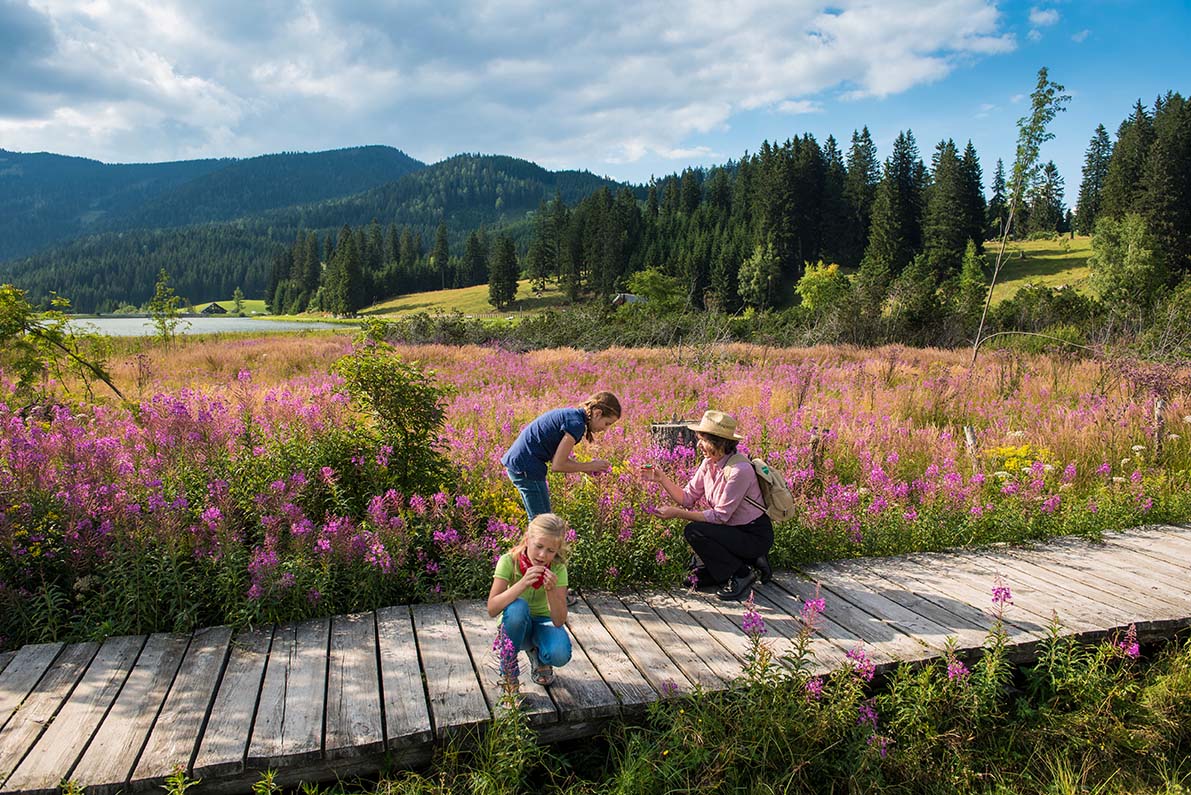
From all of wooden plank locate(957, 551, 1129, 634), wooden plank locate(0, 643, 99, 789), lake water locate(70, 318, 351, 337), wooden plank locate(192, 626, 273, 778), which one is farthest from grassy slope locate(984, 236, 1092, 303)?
wooden plank locate(0, 643, 99, 789)

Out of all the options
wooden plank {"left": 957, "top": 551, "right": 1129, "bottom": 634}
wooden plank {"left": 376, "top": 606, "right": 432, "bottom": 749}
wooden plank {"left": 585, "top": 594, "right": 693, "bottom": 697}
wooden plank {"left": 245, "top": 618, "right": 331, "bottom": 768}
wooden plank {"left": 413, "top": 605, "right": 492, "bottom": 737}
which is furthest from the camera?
wooden plank {"left": 957, "top": 551, "right": 1129, "bottom": 634}

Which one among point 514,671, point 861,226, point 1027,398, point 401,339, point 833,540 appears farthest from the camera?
point 861,226

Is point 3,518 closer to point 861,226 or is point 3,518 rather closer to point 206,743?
point 206,743

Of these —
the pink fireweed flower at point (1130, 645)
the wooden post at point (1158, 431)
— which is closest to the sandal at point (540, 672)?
the pink fireweed flower at point (1130, 645)

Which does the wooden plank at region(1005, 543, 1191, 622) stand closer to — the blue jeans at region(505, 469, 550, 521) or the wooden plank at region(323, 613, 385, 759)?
the blue jeans at region(505, 469, 550, 521)

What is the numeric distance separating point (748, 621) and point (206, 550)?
3.50 metres

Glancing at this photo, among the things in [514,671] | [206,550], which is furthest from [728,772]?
[206,550]

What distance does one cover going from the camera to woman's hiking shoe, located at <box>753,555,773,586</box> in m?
4.76

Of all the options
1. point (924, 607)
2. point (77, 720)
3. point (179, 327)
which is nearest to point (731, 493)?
point (924, 607)

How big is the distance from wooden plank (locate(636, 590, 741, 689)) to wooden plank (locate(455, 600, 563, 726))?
3.16 ft

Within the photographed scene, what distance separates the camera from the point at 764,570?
481cm

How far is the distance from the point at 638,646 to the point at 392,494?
6.72 feet

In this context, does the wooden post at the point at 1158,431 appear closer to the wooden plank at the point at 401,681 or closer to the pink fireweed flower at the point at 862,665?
the pink fireweed flower at the point at 862,665

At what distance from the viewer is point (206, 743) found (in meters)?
2.95
